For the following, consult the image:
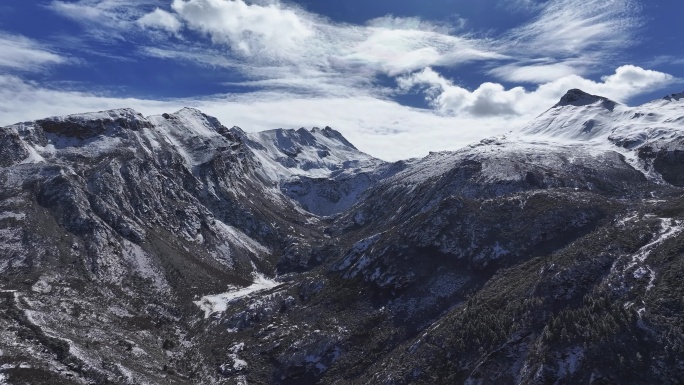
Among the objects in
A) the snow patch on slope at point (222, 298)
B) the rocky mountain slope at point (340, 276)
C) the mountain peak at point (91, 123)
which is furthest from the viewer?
the mountain peak at point (91, 123)

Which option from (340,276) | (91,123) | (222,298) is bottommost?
(222,298)

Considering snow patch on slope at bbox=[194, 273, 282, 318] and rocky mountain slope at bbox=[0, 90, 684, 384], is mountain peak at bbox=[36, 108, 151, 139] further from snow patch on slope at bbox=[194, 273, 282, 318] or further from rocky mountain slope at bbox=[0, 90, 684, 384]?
snow patch on slope at bbox=[194, 273, 282, 318]

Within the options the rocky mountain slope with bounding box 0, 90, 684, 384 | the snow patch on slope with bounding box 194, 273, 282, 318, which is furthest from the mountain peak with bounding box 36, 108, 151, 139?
the snow patch on slope with bounding box 194, 273, 282, 318

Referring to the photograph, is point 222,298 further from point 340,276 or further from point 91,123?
point 91,123

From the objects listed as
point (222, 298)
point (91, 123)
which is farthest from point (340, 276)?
point (91, 123)

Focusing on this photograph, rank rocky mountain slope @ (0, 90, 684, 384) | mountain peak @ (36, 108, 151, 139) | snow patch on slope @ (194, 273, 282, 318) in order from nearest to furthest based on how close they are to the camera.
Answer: rocky mountain slope @ (0, 90, 684, 384)
snow patch on slope @ (194, 273, 282, 318)
mountain peak @ (36, 108, 151, 139)

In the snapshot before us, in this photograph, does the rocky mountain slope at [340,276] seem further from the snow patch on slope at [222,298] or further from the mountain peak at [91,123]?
the snow patch on slope at [222,298]

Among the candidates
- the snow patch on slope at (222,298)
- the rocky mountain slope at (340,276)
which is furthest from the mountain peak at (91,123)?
the snow patch on slope at (222,298)

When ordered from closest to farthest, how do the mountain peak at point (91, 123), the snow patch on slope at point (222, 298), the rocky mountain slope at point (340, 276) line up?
the rocky mountain slope at point (340, 276) → the snow patch on slope at point (222, 298) → the mountain peak at point (91, 123)
